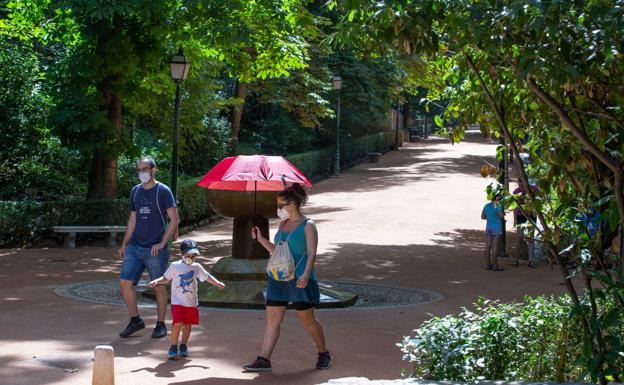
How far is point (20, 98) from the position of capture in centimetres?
2442

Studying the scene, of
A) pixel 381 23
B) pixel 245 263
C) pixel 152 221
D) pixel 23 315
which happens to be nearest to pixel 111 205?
pixel 245 263

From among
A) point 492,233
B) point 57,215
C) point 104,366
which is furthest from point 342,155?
point 104,366

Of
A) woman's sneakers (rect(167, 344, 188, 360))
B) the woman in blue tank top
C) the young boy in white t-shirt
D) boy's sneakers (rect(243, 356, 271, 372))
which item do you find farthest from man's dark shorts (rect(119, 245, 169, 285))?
boy's sneakers (rect(243, 356, 271, 372))

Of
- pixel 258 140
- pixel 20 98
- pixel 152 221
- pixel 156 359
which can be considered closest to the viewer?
pixel 156 359

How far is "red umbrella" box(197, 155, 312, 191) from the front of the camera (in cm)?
1324

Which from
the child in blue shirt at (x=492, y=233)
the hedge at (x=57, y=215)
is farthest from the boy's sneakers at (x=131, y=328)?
the hedge at (x=57, y=215)

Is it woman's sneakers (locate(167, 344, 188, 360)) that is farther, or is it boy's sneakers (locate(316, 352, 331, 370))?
woman's sneakers (locate(167, 344, 188, 360))

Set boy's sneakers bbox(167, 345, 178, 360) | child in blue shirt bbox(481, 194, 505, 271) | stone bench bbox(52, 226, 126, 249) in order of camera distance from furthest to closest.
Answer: stone bench bbox(52, 226, 126, 249), child in blue shirt bbox(481, 194, 505, 271), boy's sneakers bbox(167, 345, 178, 360)

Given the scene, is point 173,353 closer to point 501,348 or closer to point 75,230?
point 501,348

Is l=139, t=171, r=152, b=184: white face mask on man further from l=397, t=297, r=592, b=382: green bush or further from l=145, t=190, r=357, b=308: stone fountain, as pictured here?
l=397, t=297, r=592, b=382: green bush

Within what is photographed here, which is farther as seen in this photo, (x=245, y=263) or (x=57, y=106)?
(x=57, y=106)

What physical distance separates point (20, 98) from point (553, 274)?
13.5 meters

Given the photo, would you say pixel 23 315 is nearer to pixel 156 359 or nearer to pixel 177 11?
pixel 156 359

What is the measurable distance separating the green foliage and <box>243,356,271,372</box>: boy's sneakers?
165 centimetres
